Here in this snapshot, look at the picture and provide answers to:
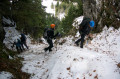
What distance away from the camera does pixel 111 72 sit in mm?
4645

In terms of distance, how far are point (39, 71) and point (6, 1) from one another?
6.29 meters

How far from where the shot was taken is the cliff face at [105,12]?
1153 centimetres

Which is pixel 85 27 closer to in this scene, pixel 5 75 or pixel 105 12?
pixel 5 75

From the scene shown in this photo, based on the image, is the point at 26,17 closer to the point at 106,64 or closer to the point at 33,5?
the point at 33,5

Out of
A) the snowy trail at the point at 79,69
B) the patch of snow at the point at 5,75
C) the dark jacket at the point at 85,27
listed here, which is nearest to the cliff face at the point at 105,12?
the dark jacket at the point at 85,27

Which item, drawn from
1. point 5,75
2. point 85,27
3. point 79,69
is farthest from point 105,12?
point 5,75

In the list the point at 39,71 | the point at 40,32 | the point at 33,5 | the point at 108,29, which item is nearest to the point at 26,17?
the point at 33,5

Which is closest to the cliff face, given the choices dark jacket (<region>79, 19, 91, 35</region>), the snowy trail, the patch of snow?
dark jacket (<region>79, 19, 91, 35</region>)

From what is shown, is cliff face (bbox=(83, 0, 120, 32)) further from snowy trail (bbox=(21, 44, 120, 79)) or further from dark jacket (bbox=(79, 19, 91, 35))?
snowy trail (bbox=(21, 44, 120, 79))

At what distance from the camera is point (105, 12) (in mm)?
12328

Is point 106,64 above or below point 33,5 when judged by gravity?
below

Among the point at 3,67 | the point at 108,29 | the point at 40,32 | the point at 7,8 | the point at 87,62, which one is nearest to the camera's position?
the point at 3,67

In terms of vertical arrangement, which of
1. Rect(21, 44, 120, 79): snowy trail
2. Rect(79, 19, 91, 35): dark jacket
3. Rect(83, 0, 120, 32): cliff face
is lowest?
Rect(21, 44, 120, 79): snowy trail

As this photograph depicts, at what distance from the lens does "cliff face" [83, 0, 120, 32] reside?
11.5 meters
